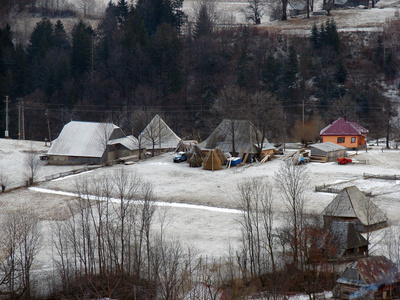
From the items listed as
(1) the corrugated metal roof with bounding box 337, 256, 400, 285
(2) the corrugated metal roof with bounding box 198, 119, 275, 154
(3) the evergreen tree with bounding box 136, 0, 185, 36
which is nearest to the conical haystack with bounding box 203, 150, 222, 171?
(2) the corrugated metal roof with bounding box 198, 119, 275, 154

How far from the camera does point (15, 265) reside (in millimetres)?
28359

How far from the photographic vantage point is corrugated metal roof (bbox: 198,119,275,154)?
55.3 m

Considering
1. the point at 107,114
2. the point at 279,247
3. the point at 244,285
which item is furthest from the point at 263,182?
the point at 107,114

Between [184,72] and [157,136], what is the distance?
3659cm

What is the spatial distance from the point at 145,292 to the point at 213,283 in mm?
3047

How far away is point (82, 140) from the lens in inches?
2244

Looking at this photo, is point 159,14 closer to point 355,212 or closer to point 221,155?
point 221,155

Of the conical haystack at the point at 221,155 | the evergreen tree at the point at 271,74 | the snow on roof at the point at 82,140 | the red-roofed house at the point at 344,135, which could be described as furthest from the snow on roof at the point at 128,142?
the evergreen tree at the point at 271,74

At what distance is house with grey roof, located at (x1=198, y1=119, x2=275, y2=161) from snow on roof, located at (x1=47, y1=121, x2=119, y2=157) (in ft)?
32.2

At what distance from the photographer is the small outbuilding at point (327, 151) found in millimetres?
52906

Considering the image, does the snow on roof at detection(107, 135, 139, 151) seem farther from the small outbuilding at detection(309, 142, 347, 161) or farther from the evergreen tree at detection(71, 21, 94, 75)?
the evergreen tree at detection(71, 21, 94, 75)

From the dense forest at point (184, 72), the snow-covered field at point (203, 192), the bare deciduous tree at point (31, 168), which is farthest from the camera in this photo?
the dense forest at point (184, 72)

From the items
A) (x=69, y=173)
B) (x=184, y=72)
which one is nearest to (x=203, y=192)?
(x=69, y=173)

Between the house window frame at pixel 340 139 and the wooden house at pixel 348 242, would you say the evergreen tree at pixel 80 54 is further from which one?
the wooden house at pixel 348 242
